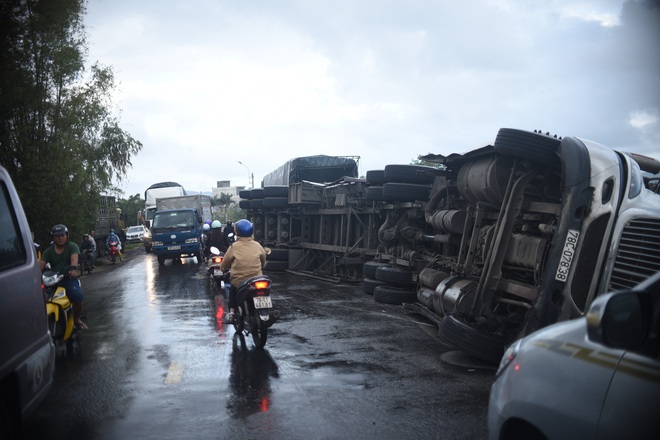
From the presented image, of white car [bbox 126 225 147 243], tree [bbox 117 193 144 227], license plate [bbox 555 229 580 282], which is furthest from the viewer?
tree [bbox 117 193 144 227]

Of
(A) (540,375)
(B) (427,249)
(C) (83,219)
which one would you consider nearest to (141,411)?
(A) (540,375)

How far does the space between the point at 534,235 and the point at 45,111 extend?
20.7 meters

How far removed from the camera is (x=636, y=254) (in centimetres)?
494


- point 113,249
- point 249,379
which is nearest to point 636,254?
point 249,379

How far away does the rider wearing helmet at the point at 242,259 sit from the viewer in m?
8.04

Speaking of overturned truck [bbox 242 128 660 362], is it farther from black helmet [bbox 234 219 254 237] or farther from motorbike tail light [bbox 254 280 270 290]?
black helmet [bbox 234 219 254 237]

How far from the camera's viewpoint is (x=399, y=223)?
12922 mm

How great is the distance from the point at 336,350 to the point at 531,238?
2.79 m

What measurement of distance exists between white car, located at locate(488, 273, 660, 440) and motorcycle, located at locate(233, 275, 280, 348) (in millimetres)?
4922

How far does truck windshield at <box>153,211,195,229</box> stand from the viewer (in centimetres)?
2589

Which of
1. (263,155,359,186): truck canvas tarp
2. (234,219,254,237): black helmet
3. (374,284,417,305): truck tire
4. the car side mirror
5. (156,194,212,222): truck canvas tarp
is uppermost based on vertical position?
(263,155,359,186): truck canvas tarp

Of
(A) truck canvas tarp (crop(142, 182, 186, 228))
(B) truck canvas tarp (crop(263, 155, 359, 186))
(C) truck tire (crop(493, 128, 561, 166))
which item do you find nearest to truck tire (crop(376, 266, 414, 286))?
(C) truck tire (crop(493, 128, 561, 166))

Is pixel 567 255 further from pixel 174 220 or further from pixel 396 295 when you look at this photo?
pixel 174 220

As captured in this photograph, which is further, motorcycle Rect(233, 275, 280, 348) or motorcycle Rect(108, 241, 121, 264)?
motorcycle Rect(108, 241, 121, 264)
